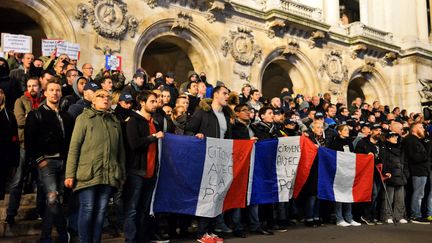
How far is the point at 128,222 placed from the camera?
528cm

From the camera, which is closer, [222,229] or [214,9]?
[222,229]

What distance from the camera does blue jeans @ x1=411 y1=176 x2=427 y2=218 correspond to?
9734 millimetres

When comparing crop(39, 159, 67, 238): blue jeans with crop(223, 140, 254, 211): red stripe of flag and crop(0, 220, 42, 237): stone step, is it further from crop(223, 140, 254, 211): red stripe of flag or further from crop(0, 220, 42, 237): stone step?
crop(223, 140, 254, 211): red stripe of flag

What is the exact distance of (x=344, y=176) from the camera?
887 centimetres

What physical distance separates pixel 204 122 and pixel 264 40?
12.6 m

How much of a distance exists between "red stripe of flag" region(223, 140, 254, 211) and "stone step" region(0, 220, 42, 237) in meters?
2.78

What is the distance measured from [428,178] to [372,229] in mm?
3089

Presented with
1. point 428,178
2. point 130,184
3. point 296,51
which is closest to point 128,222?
point 130,184

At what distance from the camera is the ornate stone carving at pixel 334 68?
20516 millimetres

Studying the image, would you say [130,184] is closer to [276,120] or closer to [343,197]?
[276,120]

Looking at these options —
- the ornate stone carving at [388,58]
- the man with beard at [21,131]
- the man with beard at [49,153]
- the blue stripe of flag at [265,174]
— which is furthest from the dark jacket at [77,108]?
the ornate stone carving at [388,58]

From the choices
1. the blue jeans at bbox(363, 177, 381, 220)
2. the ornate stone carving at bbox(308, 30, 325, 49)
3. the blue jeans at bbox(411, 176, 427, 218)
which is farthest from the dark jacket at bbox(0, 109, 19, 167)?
the ornate stone carving at bbox(308, 30, 325, 49)

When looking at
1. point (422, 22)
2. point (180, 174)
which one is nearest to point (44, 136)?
point (180, 174)

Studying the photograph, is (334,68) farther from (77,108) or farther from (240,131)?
(77,108)
